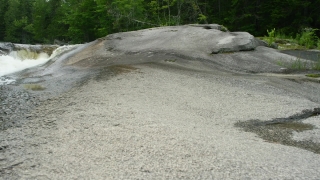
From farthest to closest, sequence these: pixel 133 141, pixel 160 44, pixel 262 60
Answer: pixel 160 44
pixel 262 60
pixel 133 141

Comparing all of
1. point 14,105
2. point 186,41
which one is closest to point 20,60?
point 186,41

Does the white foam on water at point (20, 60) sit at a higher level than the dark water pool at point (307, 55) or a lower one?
higher

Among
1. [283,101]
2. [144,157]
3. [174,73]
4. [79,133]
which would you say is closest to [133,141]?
[144,157]

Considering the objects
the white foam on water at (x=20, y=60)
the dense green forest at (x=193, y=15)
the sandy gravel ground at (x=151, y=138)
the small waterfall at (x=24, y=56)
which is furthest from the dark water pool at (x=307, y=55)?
the dense green forest at (x=193, y=15)

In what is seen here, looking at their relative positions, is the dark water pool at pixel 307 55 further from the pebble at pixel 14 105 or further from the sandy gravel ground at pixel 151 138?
the pebble at pixel 14 105

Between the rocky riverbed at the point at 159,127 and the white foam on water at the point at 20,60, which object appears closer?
the rocky riverbed at the point at 159,127

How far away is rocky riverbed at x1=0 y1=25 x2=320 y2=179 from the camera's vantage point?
2.01 metres

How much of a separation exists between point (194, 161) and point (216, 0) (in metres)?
27.9

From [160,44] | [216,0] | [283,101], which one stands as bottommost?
[283,101]

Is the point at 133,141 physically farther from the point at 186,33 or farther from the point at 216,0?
the point at 216,0

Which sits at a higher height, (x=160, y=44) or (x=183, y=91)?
(x=160, y=44)

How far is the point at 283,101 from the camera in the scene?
3988 mm

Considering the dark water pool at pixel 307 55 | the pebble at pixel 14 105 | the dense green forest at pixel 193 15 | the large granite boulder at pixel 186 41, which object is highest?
the dense green forest at pixel 193 15

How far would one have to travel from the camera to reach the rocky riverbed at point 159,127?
2010 mm
